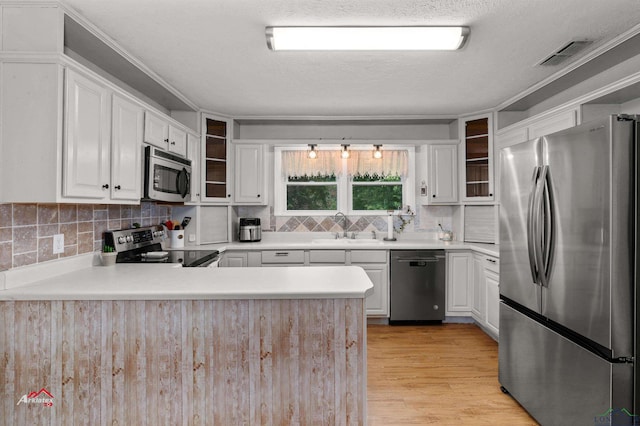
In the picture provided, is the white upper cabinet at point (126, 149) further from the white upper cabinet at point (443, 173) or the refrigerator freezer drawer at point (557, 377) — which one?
the white upper cabinet at point (443, 173)

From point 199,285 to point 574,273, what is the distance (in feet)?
6.33

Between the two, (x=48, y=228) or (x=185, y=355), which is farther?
(x=48, y=228)

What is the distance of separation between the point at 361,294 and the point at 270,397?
672 millimetres

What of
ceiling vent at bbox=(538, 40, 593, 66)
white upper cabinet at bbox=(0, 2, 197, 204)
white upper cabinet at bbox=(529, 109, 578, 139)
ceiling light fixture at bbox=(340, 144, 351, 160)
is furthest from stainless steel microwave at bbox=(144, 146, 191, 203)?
white upper cabinet at bbox=(529, 109, 578, 139)

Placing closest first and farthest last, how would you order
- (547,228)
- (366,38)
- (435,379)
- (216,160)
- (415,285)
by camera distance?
(547,228), (366,38), (435,379), (415,285), (216,160)

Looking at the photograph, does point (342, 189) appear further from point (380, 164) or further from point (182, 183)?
point (182, 183)

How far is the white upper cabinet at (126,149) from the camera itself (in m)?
2.22

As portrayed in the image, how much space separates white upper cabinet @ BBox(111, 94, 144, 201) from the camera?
7.29 ft

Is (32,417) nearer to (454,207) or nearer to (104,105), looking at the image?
(104,105)

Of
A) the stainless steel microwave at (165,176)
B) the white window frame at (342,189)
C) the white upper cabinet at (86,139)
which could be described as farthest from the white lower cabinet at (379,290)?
the white upper cabinet at (86,139)

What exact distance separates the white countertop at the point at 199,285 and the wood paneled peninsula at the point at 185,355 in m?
0.01

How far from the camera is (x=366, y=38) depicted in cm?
216

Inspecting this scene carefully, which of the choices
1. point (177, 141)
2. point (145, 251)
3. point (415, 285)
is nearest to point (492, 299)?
point (415, 285)

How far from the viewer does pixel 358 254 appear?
152 inches
